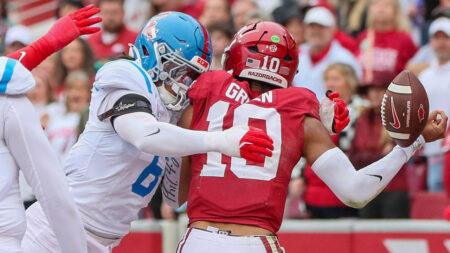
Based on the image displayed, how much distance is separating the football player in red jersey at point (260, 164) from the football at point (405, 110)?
0.11m

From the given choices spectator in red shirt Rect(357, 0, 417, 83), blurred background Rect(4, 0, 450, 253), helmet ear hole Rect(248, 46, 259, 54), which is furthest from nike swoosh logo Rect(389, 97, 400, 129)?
spectator in red shirt Rect(357, 0, 417, 83)

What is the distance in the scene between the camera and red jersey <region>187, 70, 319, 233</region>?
3.96 metres

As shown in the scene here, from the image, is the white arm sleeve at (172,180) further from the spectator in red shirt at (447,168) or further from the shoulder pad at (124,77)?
the spectator in red shirt at (447,168)

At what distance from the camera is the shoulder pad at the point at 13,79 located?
3561mm

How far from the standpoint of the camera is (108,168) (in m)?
4.09

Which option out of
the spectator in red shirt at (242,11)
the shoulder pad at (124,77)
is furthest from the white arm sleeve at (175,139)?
the spectator in red shirt at (242,11)

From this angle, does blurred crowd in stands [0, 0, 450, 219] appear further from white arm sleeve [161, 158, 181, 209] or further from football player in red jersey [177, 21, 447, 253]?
football player in red jersey [177, 21, 447, 253]

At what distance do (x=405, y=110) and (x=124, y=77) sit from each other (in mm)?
1303

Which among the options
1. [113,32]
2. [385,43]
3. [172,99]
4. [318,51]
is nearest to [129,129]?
[172,99]

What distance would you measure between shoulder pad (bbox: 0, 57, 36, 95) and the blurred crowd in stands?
290cm

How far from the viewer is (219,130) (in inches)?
158

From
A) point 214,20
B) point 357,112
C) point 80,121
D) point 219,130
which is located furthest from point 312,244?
point 214,20

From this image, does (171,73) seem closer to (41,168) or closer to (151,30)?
(151,30)

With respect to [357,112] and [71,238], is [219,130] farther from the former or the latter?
[357,112]
